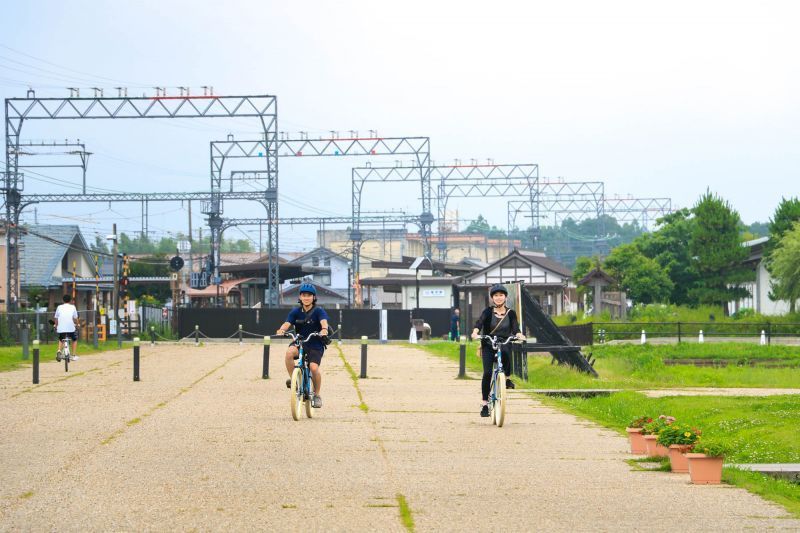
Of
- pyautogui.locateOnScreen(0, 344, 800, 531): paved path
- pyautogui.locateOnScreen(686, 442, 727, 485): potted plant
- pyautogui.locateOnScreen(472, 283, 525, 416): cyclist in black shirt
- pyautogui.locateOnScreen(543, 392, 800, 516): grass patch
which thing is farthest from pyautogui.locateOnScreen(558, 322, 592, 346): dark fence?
pyautogui.locateOnScreen(686, 442, 727, 485): potted plant

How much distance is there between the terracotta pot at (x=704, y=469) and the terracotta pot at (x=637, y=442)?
196 centimetres

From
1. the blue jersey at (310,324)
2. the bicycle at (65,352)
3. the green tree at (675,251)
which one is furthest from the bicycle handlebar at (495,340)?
the green tree at (675,251)

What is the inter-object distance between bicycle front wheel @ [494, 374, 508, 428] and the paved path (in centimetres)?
16

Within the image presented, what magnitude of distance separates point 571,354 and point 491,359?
1323 centimetres

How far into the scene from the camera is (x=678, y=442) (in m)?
10.7

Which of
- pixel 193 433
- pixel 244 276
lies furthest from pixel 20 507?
pixel 244 276

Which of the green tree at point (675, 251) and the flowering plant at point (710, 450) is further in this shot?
the green tree at point (675, 251)

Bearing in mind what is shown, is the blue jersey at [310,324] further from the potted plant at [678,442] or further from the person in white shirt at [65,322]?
the person in white shirt at [65,322]

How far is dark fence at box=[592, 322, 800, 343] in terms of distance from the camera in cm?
4969

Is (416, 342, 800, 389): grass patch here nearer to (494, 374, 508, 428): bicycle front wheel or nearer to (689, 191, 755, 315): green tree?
(494, 374, 508, 428): bicycle front wheel

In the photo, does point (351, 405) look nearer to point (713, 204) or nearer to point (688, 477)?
point (688, 477)

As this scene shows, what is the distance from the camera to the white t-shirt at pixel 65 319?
91.0ft

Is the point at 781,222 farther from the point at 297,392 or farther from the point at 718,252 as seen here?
the point at 297,392

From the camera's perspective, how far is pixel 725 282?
6731cm
